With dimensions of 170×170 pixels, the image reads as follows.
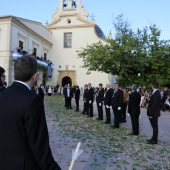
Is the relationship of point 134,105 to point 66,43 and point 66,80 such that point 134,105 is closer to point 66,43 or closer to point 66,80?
point 66,80

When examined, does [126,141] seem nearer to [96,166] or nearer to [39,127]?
[96,166]

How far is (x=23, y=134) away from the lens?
6.59ft

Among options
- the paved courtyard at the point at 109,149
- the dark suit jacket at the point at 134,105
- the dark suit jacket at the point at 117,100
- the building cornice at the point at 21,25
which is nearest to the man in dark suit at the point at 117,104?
the dark suit jacket at the point at 117,100

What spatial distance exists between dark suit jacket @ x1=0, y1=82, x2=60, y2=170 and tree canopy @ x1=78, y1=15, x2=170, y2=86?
23.3 m

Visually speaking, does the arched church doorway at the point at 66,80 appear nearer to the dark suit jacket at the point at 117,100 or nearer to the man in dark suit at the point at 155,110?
the dark suit jacket at the point at 117,100

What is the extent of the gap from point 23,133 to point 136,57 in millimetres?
24018

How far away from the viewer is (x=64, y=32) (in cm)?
4147

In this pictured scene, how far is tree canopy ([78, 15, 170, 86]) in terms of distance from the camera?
82.6 feet

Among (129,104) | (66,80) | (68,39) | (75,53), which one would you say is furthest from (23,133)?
(68,39)

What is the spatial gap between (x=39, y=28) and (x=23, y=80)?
123ft

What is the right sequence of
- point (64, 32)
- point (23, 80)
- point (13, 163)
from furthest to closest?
point (64, 32) < point (23, 80) < point (13, 163)

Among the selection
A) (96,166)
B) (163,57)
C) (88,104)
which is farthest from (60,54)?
(96,166)

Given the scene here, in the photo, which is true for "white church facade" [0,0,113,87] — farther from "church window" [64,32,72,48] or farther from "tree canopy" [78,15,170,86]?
"tree canopy" [78,15,170,86]

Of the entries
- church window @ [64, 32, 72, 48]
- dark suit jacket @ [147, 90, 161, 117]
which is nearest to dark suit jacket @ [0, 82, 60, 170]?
dark suit jacket @ [147, 90, 161, 117]
